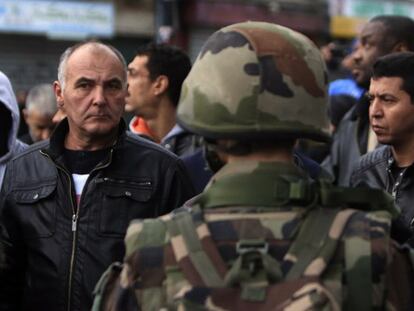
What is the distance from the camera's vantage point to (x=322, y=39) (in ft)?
72.7

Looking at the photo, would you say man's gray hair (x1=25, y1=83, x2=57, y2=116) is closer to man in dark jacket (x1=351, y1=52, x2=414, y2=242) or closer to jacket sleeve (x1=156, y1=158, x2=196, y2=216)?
man in dark jacket (x1=351, y1=52, x2=414, y2=242)

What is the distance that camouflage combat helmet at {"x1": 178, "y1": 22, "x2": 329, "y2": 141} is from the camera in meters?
2.42

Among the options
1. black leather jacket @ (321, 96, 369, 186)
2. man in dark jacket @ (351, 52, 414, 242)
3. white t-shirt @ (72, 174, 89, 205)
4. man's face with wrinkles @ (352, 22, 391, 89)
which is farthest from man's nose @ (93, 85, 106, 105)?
man's face with wrinkles @ (352, 22, 391, 89)

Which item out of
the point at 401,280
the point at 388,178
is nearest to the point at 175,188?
the point at 388,178

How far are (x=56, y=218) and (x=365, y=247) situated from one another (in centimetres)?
170

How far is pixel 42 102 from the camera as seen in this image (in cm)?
780

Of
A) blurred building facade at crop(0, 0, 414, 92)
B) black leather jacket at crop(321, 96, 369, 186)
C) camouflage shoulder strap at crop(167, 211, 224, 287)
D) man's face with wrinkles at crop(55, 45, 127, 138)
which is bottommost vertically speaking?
blurred building facade at crop(0, 0, 414, 92)

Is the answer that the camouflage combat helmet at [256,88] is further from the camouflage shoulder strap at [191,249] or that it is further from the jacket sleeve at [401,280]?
the jacket sleeve at [401,280]

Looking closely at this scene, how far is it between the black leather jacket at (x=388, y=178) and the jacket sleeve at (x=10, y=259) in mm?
1538

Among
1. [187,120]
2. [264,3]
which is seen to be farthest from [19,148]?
[264,3]

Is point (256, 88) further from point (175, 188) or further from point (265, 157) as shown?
point (175, 188)

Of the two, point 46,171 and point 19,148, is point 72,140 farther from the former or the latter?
point 19,148

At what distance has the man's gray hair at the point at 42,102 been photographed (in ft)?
25.4

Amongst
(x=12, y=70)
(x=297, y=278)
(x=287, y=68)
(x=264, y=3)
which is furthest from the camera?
(x=264, y=3)
